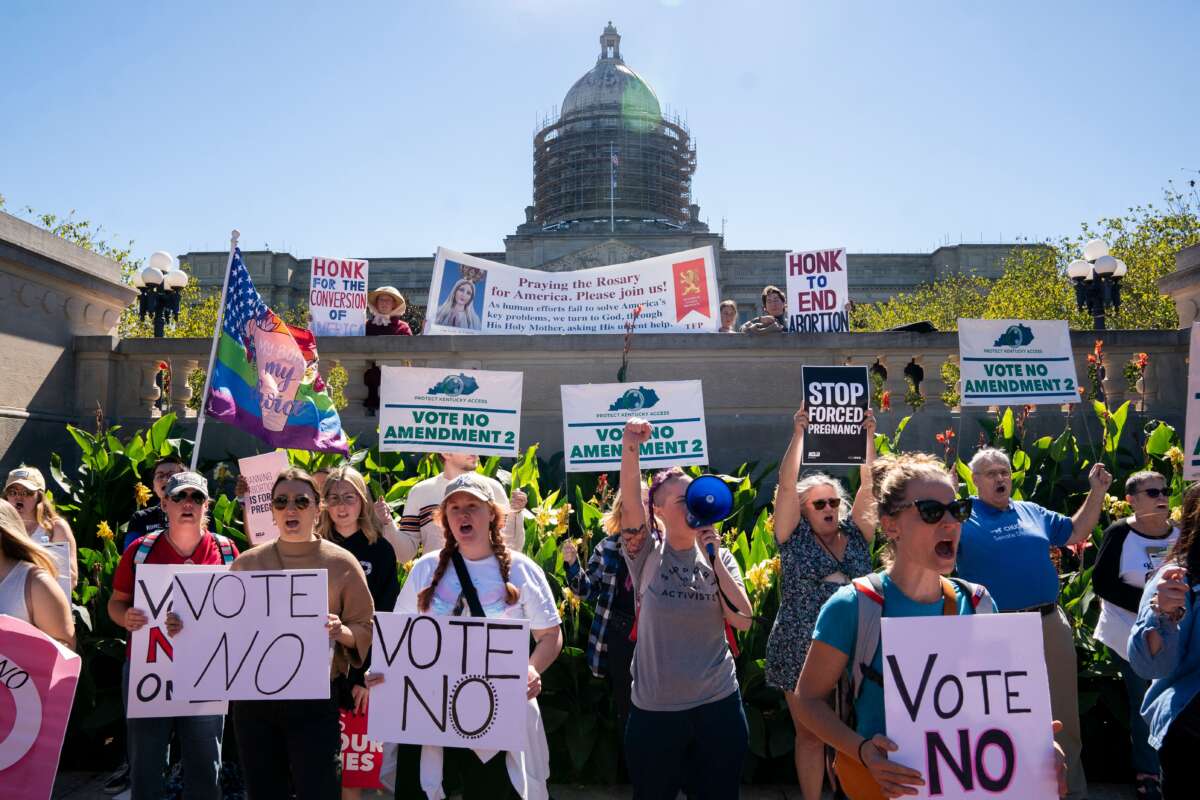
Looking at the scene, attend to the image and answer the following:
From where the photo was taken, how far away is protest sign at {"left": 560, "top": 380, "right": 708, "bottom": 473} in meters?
7.99

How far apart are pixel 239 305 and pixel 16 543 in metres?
3.32

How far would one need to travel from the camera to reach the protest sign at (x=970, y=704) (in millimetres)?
→ 2602

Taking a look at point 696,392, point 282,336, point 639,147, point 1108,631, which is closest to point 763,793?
point 1108,631

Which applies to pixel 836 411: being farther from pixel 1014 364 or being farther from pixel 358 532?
pixel 1014 364

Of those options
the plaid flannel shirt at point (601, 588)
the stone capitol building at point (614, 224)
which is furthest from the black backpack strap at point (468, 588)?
the stone capitol building at point (614, 224)

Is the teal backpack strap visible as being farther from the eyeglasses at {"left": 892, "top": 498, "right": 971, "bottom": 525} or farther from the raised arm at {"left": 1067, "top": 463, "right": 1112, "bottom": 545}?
the raised arm at {"left": 1067, "top": 463, "right": 1112, "bottom": 545}

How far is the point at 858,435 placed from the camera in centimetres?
581

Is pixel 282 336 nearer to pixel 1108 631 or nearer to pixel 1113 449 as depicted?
pixel 1108 631

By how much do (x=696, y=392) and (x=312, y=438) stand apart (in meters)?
3.11

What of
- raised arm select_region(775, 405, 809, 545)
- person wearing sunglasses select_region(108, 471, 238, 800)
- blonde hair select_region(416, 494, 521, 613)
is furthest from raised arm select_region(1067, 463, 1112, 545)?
person wearing sunglasses select_region(108, 471, 238, 800)

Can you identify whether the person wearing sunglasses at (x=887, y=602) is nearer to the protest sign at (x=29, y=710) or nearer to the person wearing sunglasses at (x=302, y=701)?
the person wearing sunglasses at (x=302, y=701)

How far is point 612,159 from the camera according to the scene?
216 ft

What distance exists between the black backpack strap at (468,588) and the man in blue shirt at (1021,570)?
2444mm

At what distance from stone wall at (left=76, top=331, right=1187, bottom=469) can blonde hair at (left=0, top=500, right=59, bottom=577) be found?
253 inches
